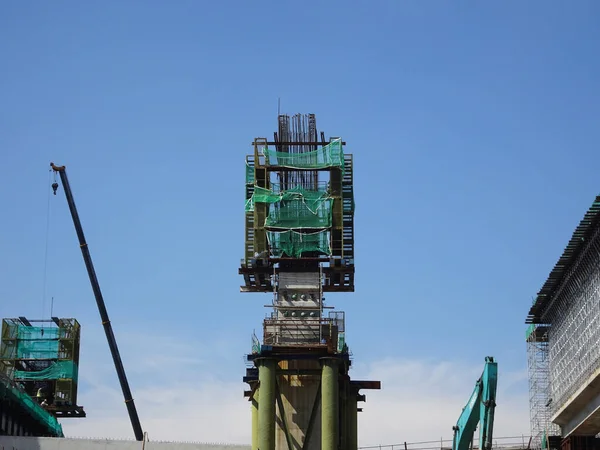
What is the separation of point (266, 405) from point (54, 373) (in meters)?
52.2

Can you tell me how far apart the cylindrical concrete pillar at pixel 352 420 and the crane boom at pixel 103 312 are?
79.8 feet

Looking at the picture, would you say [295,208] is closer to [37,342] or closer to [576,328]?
[576,328]

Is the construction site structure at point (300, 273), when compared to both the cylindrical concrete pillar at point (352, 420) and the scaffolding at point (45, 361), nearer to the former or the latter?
the cylindrical concrete pillar at point (352, 420)

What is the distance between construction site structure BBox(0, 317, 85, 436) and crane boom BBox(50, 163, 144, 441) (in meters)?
16.2

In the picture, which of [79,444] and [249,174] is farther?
[249,174]

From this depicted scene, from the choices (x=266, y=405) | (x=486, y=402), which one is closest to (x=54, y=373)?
(x=266, y=405)

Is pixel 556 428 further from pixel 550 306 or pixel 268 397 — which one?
pixel 268 397

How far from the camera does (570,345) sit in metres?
95.8

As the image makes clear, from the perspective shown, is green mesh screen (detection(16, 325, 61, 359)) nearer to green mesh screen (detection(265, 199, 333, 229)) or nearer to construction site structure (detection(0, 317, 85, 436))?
construction site structure (detection(0, 317, 85, 436))

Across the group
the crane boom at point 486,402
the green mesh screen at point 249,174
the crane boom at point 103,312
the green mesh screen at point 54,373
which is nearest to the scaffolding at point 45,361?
the green mesh screen at point 54,373

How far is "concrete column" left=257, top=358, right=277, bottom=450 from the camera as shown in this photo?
8656 cm

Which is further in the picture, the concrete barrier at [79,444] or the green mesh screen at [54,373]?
A: the green mesh screen at [54,373]

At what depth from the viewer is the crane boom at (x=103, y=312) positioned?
116 metres

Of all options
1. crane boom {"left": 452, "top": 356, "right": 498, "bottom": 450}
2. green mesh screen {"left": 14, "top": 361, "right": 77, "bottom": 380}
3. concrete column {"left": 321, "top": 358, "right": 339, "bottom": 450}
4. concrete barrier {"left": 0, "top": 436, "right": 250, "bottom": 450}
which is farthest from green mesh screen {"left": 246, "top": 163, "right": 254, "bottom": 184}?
green mesh screen {"left": 14, "top": 361, "right": 77, "bottom": 380}
